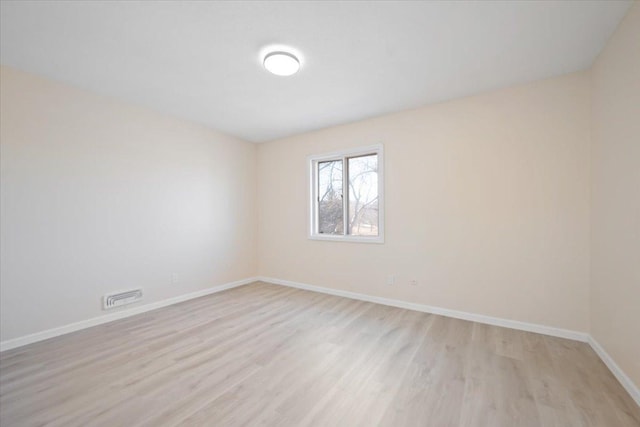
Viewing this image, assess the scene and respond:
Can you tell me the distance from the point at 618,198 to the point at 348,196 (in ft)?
9.04

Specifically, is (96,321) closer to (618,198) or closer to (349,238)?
(349,238)

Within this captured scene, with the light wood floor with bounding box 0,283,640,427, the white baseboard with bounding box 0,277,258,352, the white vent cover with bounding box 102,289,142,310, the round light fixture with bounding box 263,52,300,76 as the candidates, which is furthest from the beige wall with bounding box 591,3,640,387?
the white vent cover with bounding box 102,289,142,310

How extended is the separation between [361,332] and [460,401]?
3.61ft

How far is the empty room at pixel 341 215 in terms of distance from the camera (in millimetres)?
1699

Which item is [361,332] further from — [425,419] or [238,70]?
[238,70]

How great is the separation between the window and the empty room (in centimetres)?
4

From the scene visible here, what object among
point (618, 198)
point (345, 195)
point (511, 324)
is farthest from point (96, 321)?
point (618, 198)

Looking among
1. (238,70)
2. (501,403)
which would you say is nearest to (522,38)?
(238,70)

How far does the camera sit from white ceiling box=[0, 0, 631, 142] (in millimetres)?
1734

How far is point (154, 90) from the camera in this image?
9.25 ft

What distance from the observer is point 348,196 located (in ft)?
13.1

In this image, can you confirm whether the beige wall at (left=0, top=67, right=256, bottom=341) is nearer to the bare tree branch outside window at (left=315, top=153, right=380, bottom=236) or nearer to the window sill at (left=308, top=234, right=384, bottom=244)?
the window sill at (left=308, top=234, right=384, bottom=244)

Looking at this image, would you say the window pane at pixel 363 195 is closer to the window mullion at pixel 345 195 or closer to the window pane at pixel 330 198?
the window mullion at pixel 345 195

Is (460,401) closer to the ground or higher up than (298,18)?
closer to the ground
